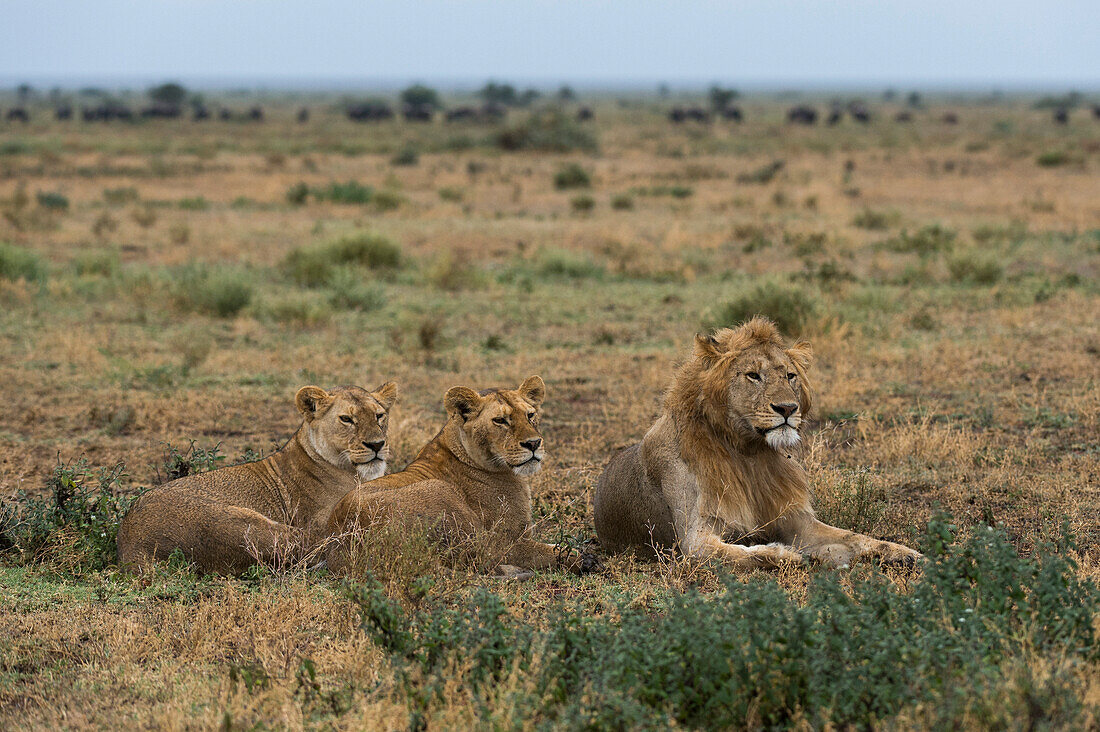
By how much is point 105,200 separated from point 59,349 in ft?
59.6

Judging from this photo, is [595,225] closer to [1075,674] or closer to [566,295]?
[566,295]

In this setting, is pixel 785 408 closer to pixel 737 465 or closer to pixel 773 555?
pixel 737 465

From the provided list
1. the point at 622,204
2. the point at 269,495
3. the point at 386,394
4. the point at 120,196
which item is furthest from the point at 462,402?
the point at 120,196

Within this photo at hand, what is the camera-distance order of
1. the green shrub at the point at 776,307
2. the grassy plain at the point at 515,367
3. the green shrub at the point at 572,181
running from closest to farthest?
the grassy plain at the point at 515,367 < the green shrub at the point at 776,307 < the green shrub at the point at 572,181

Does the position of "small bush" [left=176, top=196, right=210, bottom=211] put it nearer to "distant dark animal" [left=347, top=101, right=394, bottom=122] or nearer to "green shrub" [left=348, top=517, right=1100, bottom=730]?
"green shrub" [left=348, top=517, right=1100, bottom=730]

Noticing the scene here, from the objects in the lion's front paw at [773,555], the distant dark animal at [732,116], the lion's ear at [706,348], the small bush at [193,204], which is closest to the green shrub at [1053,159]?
the small bush at [193,204]

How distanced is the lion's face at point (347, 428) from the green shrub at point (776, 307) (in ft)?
24.9

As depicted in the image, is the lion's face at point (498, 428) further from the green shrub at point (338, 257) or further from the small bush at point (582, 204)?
the small bush at point (582, 204)

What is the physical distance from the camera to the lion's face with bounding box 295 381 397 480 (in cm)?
673

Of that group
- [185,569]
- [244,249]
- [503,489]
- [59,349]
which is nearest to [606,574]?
[503,489]

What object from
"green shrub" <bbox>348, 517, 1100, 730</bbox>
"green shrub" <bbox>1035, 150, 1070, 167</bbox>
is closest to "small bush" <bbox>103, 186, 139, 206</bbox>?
"green shrub" <bbox>348, 517, 1100, 730</bbox>

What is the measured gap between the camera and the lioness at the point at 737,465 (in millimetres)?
6160

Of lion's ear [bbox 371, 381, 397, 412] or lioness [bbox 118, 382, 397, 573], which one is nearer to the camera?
lioness [bbox 118, 382, 397, 573]

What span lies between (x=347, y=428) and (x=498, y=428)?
3.02 feet
